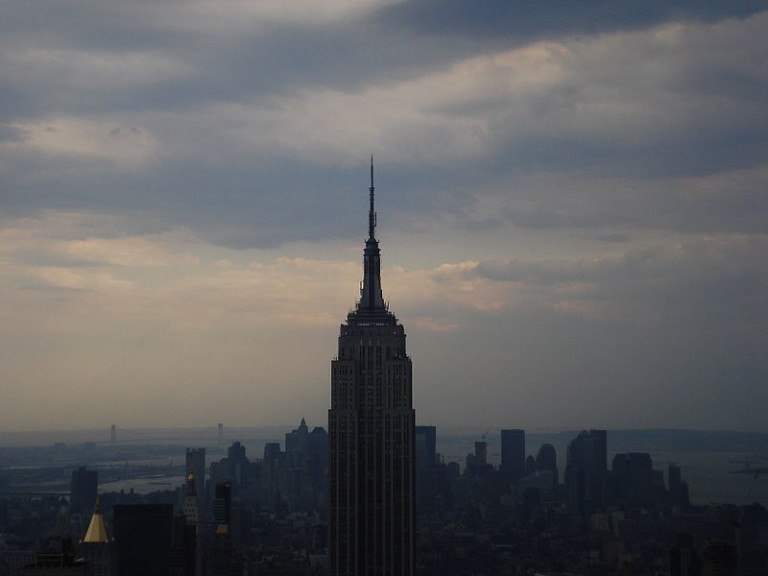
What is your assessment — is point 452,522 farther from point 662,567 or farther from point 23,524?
point 23,524

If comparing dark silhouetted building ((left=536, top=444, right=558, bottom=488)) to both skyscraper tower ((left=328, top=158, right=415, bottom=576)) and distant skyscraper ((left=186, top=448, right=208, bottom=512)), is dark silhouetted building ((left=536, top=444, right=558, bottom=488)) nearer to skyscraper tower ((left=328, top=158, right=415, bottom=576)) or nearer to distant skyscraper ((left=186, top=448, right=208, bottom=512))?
skyscraper tower ((left=328, top=158, right=415, bottom=576))

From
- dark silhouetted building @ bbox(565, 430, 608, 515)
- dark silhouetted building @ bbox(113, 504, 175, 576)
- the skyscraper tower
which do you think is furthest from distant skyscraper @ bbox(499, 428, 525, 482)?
dark silhouetted building @ bbox(113, 504, 175, 576)

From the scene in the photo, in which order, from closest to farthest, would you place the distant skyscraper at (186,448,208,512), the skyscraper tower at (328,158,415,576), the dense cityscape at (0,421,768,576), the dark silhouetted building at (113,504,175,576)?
the dense cityscape at (0,421,768,576)
the dark silhouetted building at (113,504,175,576)
the skyscraper tower at (328,158,415,576)
the distant skyscraper at (186,448,208,512)

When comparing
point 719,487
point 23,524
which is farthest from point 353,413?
point 719,487

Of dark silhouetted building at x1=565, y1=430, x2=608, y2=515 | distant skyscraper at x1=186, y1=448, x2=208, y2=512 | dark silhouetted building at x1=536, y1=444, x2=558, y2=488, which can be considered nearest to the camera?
dark silhouetted building at x1=565, y1=430, x2=608, y2=515

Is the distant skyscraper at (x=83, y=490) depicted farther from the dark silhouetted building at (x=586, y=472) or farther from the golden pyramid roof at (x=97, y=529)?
the dark silhouetted building at (x=586, y=472)

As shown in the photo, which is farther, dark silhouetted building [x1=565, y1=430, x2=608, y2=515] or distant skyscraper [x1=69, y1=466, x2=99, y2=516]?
distant skyscraper [x1=69, y1=466, x2=99, y2=516]

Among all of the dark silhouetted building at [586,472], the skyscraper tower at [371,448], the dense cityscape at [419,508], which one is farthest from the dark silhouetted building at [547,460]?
the skyscraper tower at [371,448]
